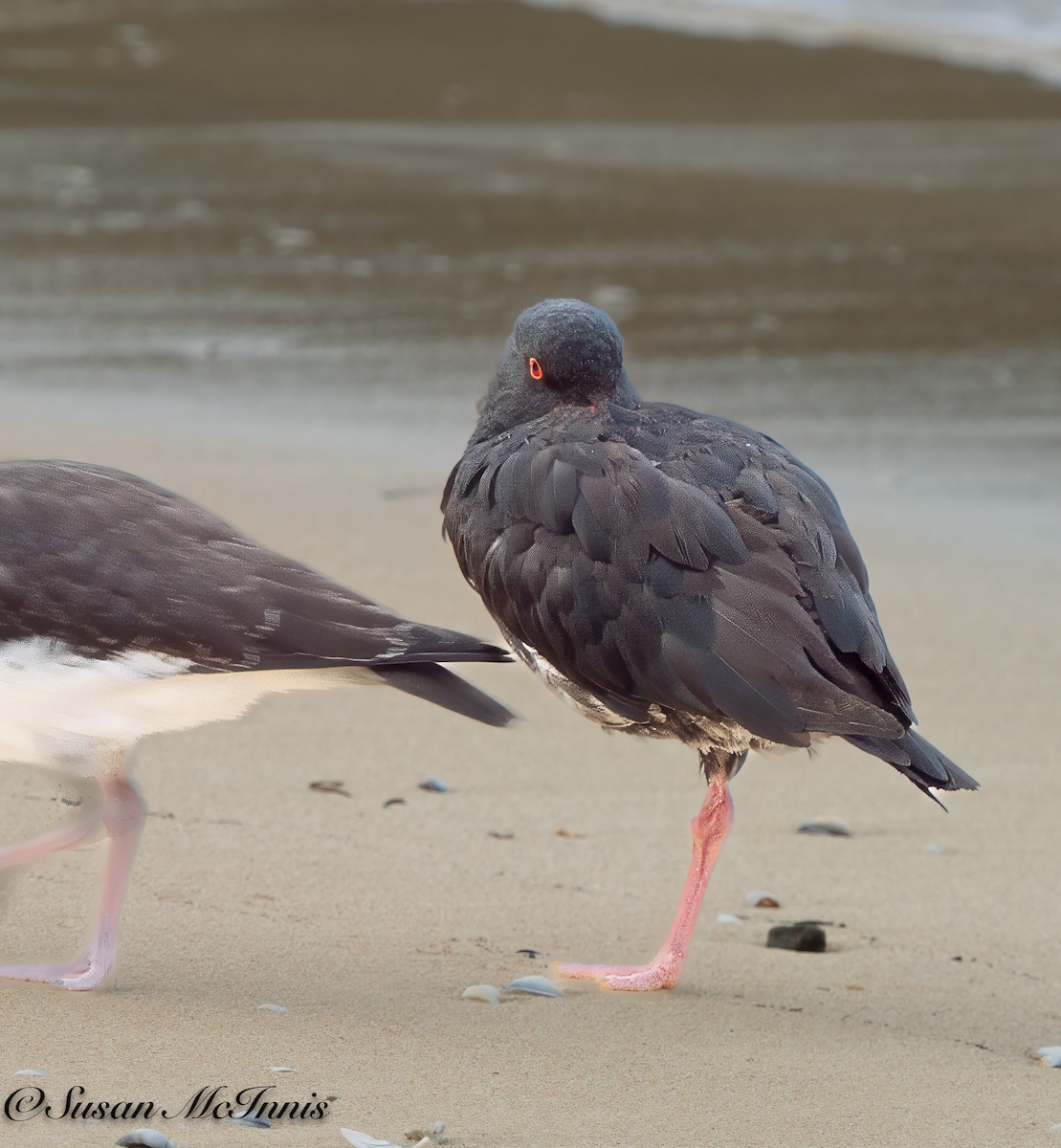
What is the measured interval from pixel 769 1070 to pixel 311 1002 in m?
0.85

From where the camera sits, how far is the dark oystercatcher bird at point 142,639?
3227mm

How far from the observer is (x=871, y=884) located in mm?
4254

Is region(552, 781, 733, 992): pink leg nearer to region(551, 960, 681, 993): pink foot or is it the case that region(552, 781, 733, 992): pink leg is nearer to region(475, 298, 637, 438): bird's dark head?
region(551, 960, 681, 993): pink foot

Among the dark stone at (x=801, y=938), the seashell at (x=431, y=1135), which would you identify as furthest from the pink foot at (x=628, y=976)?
the seashell at (x=431, y=1135)

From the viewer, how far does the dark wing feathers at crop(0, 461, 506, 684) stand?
323cm

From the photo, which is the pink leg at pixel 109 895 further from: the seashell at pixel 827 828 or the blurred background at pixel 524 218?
the blurred background at pixel 524 218

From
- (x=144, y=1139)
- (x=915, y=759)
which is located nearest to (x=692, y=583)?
(x=915, y=759)

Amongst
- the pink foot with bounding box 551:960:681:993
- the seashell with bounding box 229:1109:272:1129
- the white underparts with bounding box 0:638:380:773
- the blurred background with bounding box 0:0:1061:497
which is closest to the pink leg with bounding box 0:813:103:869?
the white underparts with bounding box 0:638:380:773

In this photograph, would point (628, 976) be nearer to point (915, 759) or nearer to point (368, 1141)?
point (915, 759)

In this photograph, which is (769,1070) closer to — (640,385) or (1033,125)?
(640,385)

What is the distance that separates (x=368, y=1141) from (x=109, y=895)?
35.5 inches

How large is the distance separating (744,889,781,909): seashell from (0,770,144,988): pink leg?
57.5 inches

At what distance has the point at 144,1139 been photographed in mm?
2666

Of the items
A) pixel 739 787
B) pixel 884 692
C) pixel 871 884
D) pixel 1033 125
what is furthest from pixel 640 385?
pixel 1033 125
